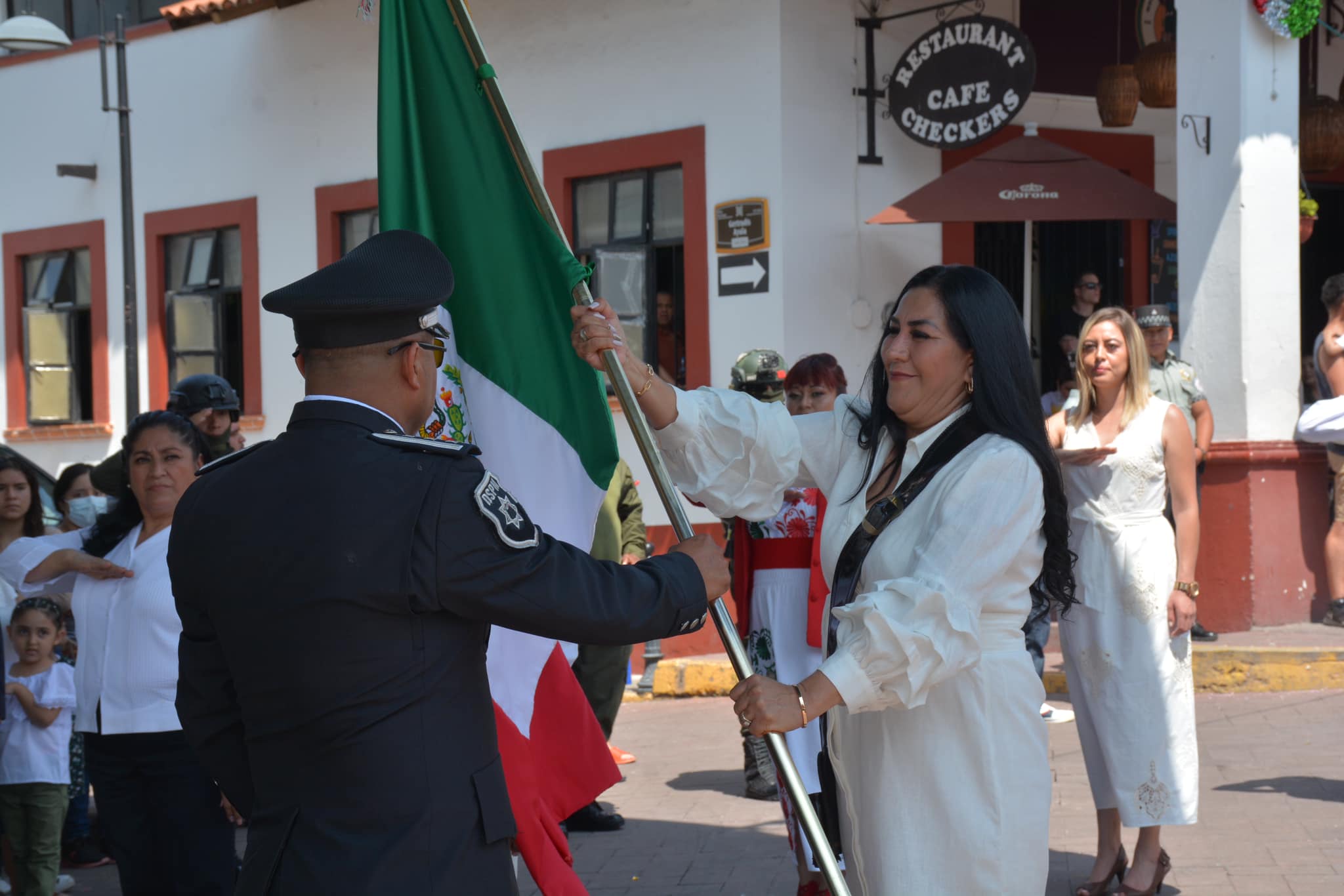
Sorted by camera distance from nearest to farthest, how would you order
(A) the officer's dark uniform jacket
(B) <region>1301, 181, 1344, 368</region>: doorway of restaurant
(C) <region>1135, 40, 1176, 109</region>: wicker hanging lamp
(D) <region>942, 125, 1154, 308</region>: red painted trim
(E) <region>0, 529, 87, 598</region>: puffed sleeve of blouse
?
(A) the officer's dark uniform jacket, (E) <region>0, 529, 87, 598</region>: puffed sleeve of blouse, (C) <region>1135, 40, 1176, 109</region>: wicker hanging lamp, (D) <region>942, 125, 1154, 308</region>: red painted trim, (B) <region>1301, 181, 1344, 368</region>: doorway of restaurant

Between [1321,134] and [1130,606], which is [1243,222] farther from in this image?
[1130,606]

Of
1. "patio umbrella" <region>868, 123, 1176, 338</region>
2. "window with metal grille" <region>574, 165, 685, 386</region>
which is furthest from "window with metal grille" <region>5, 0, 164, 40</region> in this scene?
"patio umbrella" <region>868, 123, 1176, 338</region>

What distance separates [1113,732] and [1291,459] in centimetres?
443

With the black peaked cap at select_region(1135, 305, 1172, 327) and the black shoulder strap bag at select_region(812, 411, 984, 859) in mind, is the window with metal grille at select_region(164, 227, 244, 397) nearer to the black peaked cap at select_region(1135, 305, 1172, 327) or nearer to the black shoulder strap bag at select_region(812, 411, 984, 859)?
the black peaked cap at select_region(1135, 305, 1172, 327)

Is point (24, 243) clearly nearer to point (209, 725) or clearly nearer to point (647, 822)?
point (647, 822)

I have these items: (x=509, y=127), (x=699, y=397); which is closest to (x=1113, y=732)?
(x=699, y=397)

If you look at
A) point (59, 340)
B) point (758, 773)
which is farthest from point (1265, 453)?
point (59, 340)

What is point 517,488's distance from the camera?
12.0 ft

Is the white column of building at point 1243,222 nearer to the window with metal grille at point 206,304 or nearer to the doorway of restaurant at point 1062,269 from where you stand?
the doorway of restaurant at point 1062,269

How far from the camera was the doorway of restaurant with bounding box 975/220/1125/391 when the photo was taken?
11805mm

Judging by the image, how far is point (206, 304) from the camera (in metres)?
14.2

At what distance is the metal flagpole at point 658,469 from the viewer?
9.82ft

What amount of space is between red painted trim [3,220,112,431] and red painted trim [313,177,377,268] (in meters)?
2.87

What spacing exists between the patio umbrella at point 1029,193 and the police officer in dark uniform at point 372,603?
772 cm
